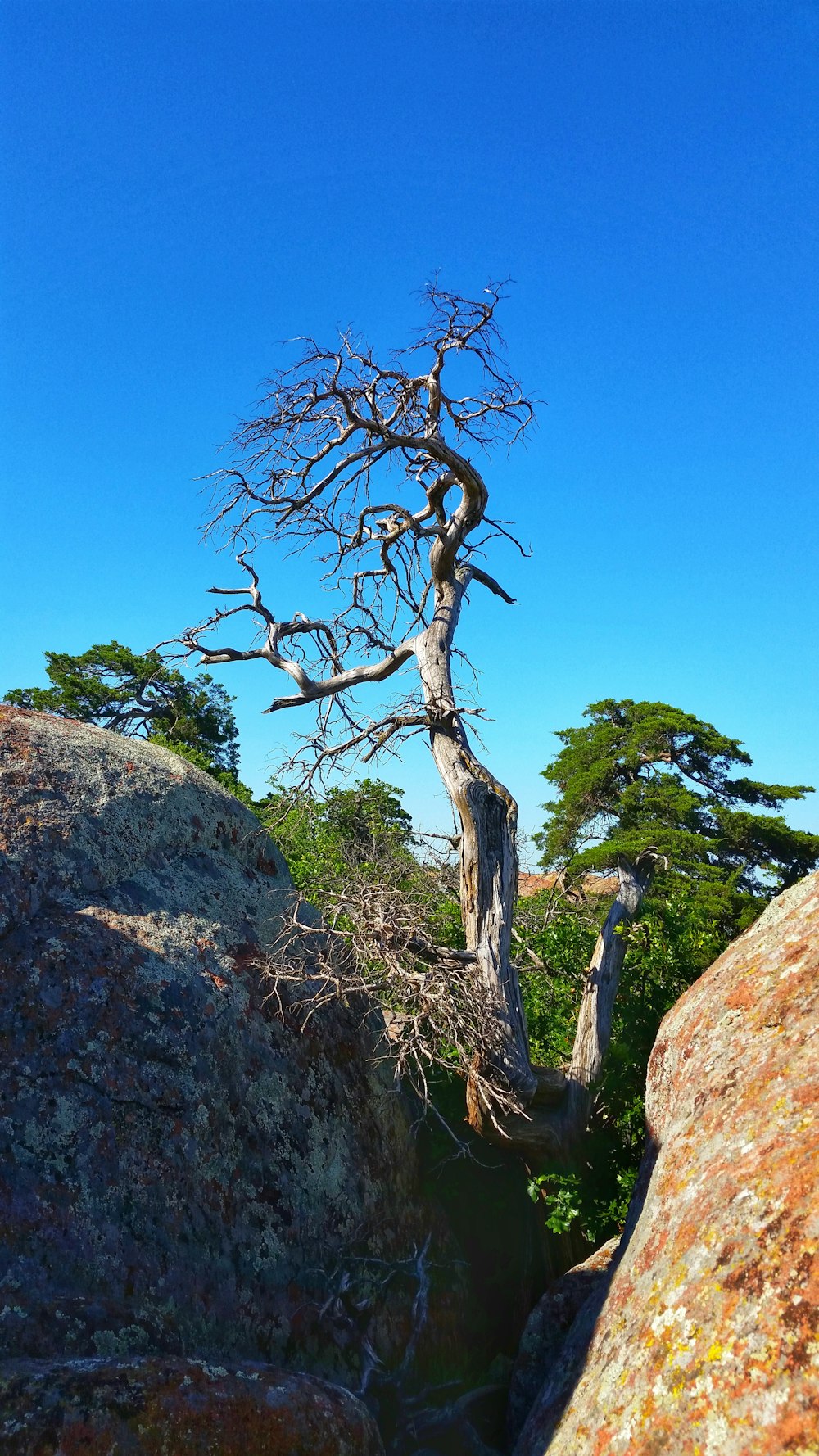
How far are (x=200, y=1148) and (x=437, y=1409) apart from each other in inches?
100

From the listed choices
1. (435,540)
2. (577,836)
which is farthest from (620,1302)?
(577,836)

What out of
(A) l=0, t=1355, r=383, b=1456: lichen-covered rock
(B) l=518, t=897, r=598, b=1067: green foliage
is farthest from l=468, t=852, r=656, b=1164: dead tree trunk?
(A) l=0, t=1355, r=383, b=1456: lichen-covered rock

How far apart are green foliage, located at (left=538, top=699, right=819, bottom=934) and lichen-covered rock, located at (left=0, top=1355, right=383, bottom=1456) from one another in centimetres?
1544

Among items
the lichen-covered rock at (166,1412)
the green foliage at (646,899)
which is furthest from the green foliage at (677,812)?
the lichen-covered rock at (166,1412)

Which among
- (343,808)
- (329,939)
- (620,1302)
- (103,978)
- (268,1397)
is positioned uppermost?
(343,808)

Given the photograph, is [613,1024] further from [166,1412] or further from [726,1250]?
[166,1412]

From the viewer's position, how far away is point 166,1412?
4016 millimetres

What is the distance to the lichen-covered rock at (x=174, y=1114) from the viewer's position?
4.71 metres

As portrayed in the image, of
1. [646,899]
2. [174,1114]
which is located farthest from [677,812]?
[174,1114]

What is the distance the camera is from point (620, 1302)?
16.1 ft

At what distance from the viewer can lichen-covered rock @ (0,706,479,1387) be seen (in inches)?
185

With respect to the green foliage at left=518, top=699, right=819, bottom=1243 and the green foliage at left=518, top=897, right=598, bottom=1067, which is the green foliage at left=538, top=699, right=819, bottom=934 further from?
the green foliage at left=518, top=897, right=598, bottom=1067

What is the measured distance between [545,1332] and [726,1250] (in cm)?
269

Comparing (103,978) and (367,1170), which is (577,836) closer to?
(367,1170)
